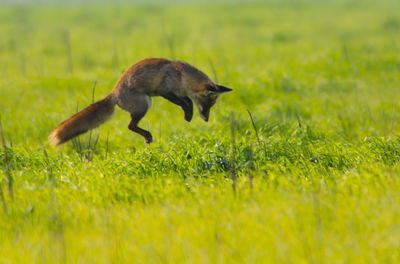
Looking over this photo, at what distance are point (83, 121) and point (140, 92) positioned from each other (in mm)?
604

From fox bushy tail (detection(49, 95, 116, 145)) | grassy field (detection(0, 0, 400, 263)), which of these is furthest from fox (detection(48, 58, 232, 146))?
grassy field (detection(0, 0, 400, 263))

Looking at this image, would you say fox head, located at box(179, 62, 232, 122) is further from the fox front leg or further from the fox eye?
the fox front leg

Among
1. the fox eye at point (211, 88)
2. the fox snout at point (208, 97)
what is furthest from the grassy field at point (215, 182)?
the fox eye at point (211, 88)

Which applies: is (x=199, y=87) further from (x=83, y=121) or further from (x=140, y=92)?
(x=83, y=121)

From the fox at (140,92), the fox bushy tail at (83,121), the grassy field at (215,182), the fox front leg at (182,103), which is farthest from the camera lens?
the fox front leg at (182,103)

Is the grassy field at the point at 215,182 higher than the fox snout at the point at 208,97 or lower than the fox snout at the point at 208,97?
lower

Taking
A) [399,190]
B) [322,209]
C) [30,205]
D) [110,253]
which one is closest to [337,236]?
[322,209]

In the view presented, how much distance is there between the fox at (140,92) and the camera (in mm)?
4027

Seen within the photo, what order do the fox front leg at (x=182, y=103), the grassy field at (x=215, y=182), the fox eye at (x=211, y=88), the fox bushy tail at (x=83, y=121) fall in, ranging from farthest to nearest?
1. the fox eye at (x=211, y=88)
2. the fox front leg at (x=182, y=103)
3. the fox bushy tail at (x=83, y=121)
4. the grassy field at (x=215, y=182)

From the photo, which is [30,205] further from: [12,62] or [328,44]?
[328,44]

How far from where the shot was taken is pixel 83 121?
13.5 feet

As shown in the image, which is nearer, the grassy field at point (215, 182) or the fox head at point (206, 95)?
the grassy field at point (215, 182)

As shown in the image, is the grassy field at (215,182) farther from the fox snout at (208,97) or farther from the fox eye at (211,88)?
the fox eye at (211,88)

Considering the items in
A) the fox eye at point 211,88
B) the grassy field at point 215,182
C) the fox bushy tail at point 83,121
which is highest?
the fox eye at point 211,88
